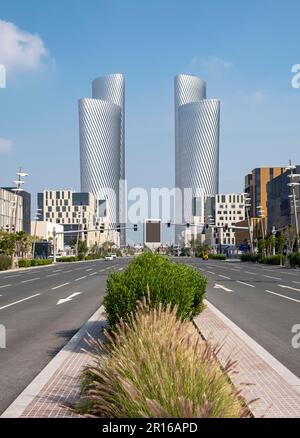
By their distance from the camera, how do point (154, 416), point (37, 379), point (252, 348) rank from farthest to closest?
1. point (252, 348)
2. point (37, 379)
3. point (154, 416)

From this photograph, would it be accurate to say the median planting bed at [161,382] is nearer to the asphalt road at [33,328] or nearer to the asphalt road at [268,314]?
the asphalt road at [33,328]

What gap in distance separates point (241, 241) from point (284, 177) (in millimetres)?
53163

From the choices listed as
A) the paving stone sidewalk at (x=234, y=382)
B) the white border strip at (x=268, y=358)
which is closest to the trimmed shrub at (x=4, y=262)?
the white border strip at (x=268, y=358)

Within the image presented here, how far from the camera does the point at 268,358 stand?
8.73 m

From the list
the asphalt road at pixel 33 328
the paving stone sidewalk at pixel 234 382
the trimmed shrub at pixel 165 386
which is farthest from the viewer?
the asphalt road at pixel 33 328

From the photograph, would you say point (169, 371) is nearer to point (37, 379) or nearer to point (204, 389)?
point (204, 389)

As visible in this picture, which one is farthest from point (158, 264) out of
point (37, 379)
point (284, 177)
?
point (284, 177)

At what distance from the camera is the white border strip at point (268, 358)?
7.26 meters

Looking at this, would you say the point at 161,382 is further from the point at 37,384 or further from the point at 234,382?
the point at 37,384

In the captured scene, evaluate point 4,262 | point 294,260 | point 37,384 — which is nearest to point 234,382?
point 37,384

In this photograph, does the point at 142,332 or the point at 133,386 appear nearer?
the point at 133,386

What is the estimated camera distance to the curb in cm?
600

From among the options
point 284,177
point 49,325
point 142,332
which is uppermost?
point 284,177
